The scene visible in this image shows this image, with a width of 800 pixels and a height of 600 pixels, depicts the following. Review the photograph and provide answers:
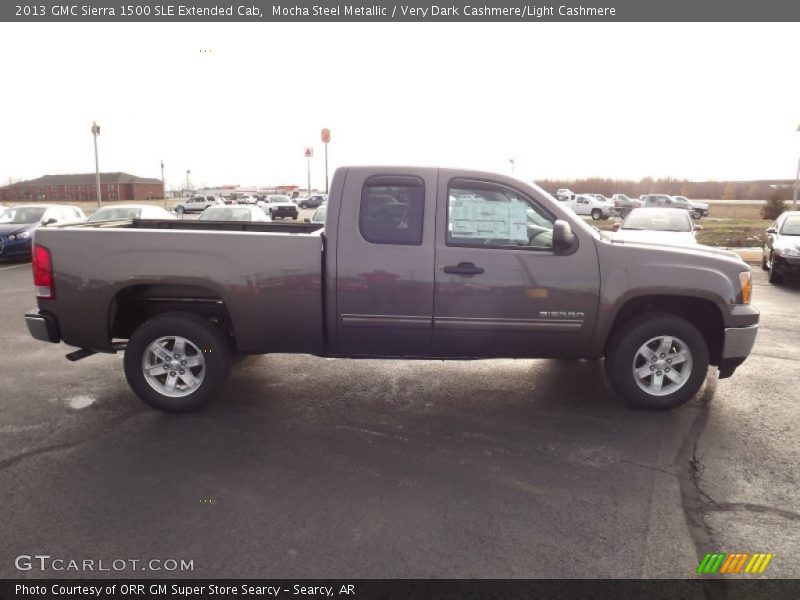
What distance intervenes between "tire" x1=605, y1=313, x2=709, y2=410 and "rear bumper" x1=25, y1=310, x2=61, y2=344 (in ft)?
15.2

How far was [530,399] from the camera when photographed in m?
5.57

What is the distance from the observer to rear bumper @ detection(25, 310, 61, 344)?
5082 millimetres

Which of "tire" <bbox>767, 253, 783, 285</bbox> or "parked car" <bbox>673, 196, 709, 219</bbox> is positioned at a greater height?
"parked car" <bbox>673, 196, 709, 219</bbox>

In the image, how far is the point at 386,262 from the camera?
4.91 metres

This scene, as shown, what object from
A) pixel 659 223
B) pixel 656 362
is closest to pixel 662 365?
pixel 656 362

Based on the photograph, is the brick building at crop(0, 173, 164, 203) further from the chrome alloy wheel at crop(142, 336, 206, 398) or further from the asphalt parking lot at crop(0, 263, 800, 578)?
the asphalt parking lot at crop(0, 263, 800, 578)

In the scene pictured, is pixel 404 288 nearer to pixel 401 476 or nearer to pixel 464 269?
pixel 464 269

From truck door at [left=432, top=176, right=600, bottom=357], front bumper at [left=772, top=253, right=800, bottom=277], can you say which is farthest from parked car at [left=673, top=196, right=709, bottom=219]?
Result: truck door at [left=432, top=176, right=600, bottom=357]

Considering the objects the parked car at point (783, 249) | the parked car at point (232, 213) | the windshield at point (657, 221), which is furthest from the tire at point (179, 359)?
the parked car at point (783, 249)

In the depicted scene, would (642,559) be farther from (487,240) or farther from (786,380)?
(786,380)

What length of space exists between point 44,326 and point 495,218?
12.6 ft

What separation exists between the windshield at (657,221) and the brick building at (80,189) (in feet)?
380

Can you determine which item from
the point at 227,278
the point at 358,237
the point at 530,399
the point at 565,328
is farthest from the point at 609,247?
the point at 227,278

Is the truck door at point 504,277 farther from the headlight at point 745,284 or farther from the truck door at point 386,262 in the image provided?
the headlight at point 745,284
